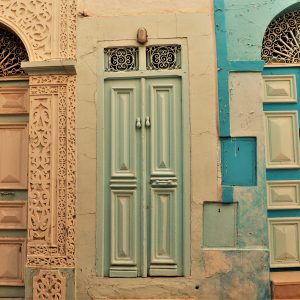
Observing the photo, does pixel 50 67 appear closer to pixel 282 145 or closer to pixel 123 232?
pixel 123 232

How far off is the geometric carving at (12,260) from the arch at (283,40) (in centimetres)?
344

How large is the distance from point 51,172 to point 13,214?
27.6 inches

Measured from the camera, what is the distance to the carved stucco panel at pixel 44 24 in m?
4.03

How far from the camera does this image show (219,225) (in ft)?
12.6

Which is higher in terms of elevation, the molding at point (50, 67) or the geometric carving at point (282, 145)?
the molding at point (50, 67)

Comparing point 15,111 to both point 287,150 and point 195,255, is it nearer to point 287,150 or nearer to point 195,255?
point 195,255

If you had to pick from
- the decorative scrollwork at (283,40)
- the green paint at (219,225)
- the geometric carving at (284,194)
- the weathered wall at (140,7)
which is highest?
the weathered wall at (140,7)

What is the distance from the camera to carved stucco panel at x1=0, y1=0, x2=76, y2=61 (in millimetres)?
4031

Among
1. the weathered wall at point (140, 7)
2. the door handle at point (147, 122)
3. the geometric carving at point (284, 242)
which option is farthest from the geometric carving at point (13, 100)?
the geometric carving at point (284, 242)

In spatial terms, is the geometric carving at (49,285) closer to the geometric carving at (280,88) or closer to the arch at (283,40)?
the geometric carving at (280,88)

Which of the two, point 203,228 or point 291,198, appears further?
point 291,198

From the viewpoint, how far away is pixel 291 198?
408 centimetres

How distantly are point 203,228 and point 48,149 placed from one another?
1.83 metres

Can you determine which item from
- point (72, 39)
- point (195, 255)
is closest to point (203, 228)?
point (195, 255)
